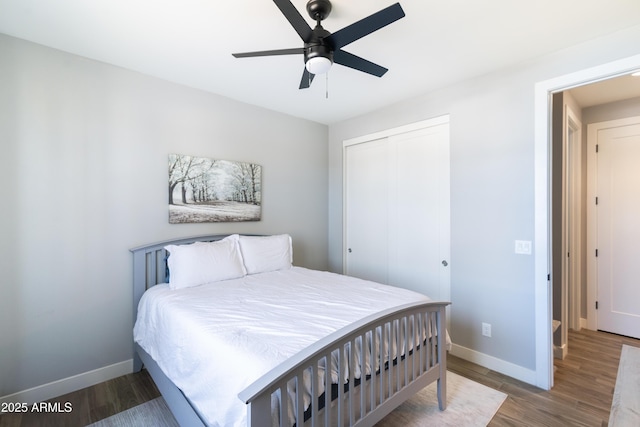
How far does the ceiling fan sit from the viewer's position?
132cm

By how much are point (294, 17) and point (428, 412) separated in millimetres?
2507

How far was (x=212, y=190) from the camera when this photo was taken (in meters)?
2.91

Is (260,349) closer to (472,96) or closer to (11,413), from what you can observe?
(11,413)

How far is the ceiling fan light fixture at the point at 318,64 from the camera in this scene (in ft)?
4.96

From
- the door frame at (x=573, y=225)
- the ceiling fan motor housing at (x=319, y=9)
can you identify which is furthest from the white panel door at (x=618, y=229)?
the ceiling fan motor housing at (x=319, y=9)

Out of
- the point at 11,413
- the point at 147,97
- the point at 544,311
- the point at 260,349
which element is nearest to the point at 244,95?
the point at 147,97

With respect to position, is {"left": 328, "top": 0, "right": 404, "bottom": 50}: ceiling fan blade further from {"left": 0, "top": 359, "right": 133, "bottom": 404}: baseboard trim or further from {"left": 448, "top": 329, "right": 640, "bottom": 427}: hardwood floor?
{"left": 0, "top": 359, "right": 133, "bottom": 404}: baseboard trim

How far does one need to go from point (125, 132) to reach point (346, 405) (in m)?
2.64

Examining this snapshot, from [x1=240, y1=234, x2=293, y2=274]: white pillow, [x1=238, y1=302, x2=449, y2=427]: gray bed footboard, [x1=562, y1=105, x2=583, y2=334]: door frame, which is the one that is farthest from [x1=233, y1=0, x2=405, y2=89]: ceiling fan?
[x1=562, y1=105, x2=583, y2=334]: door frame

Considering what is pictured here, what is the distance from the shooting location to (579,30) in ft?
6.29

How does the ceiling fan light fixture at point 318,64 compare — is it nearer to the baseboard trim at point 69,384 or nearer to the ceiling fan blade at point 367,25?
the ceiling fan blade at point 367,25

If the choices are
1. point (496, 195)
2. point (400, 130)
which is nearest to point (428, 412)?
point (496, 195)

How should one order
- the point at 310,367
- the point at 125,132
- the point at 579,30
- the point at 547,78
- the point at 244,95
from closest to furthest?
the point at 310,367 → the point at 579,30 → the point at 547,78 → the point at 125,132 → the point at 244,95

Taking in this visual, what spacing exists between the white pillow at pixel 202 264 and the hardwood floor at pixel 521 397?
0.87 meters
